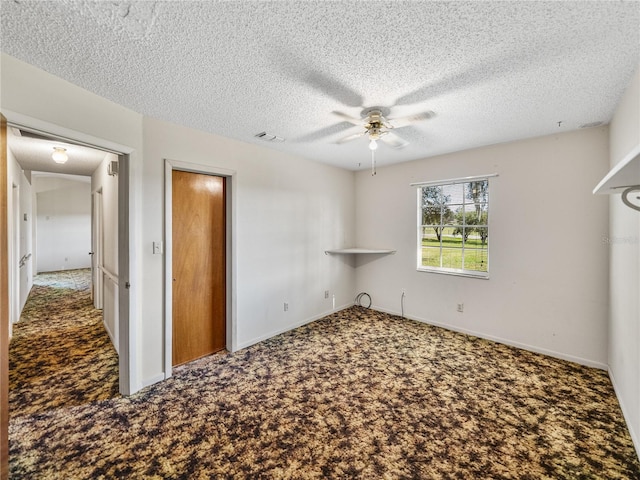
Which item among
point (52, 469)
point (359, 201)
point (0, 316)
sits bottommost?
point (52, 469)

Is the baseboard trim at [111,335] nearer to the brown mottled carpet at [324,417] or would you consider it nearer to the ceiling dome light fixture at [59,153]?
the brown mottled carpet at [324,417]

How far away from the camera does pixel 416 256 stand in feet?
13.8

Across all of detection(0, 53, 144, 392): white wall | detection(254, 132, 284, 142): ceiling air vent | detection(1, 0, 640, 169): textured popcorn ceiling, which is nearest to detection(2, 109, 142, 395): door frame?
detection(0, 53, 144, 392): white wall

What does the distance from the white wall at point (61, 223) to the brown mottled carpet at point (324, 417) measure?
22.5 feet

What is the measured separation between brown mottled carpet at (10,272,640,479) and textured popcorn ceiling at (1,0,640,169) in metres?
2.47

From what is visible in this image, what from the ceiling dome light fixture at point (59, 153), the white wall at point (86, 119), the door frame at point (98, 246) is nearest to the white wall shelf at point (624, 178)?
the white wall at point (86, 119)

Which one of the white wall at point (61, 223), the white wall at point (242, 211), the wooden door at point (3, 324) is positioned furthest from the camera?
the white wall at point (61, 223)

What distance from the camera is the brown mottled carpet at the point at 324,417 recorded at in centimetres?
164

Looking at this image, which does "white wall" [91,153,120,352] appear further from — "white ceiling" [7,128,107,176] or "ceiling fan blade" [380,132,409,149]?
"ceiling fan blade" [380,132,409,149]

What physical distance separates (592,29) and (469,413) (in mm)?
2556

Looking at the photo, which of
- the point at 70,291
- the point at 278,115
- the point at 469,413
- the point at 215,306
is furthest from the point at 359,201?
the point at 70,291

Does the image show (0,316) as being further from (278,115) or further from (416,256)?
(416,256)

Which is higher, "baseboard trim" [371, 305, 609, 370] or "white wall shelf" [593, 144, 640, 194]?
"white wall shelf" [593, 144, 640, 194]

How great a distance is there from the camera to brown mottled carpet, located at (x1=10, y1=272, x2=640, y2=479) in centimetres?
164
